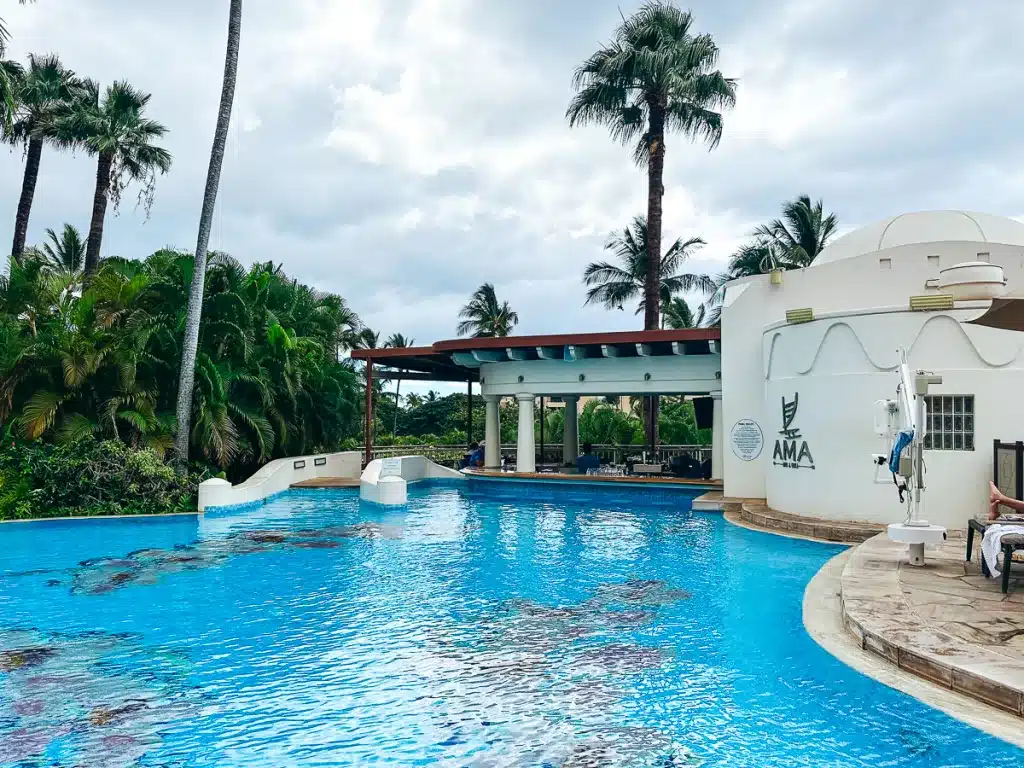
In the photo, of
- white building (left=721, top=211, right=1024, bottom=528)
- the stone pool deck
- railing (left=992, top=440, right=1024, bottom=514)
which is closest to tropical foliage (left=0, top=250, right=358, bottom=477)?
white building (left=721, top=211, right=1024, bottom=528)

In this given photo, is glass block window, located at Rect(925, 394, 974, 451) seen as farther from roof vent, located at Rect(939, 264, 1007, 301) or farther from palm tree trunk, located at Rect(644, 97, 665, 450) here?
palm tree trunk, located at Rect(644, 97, 665, 450)

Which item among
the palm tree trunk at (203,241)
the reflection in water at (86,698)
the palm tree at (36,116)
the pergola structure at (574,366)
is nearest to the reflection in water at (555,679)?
the reflection in water at (86,698)

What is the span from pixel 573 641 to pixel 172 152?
2598cm

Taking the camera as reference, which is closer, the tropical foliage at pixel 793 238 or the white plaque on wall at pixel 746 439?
the white plaque on wall at pixel 746 439

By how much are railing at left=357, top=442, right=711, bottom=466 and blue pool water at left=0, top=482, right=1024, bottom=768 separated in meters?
13.4

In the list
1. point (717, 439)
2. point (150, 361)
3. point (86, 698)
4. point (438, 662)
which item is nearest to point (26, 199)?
point (150, 361)

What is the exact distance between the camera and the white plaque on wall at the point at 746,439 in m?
17.7

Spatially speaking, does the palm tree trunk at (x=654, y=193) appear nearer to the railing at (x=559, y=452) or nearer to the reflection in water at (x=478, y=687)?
the railing at (x=559, y=452)

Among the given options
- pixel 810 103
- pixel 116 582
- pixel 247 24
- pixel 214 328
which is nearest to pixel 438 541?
pixel 116 582

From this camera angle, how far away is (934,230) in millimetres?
Result: 16172

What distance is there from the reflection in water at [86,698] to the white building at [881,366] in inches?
440

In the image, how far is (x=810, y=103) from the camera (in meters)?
16.0

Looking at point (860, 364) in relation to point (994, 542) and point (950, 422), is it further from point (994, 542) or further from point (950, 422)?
point (994, 542)

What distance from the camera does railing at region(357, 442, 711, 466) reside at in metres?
26.5
